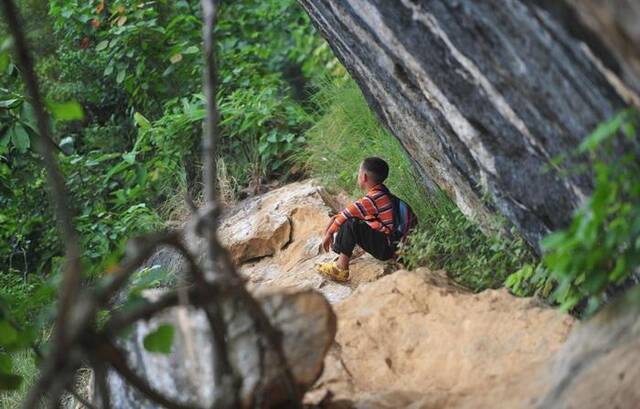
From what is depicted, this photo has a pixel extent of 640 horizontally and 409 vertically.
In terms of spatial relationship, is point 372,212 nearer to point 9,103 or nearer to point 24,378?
point 9,103

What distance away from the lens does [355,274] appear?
7230 mm

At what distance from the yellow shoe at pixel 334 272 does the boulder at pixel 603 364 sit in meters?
3.11

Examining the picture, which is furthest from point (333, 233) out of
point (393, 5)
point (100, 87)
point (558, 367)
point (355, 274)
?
point (100, 87)

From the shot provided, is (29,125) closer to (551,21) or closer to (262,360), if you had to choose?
(262,360)

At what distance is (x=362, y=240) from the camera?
23.4 ft

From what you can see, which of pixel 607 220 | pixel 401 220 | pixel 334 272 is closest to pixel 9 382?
pixel 607 220

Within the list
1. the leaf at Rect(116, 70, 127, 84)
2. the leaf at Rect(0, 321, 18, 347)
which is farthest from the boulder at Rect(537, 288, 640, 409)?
the leaf at Rect(116, 70, 127, 84)

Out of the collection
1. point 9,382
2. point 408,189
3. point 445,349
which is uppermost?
point 9,382

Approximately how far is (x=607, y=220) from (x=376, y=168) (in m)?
3.24

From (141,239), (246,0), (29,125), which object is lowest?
(141,239)

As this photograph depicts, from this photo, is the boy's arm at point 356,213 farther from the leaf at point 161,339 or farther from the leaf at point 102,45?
the leaf at point 102,45

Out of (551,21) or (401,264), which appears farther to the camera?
(401,264)

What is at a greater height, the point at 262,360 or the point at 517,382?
the point at 262,360

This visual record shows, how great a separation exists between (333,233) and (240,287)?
12.3 feet
